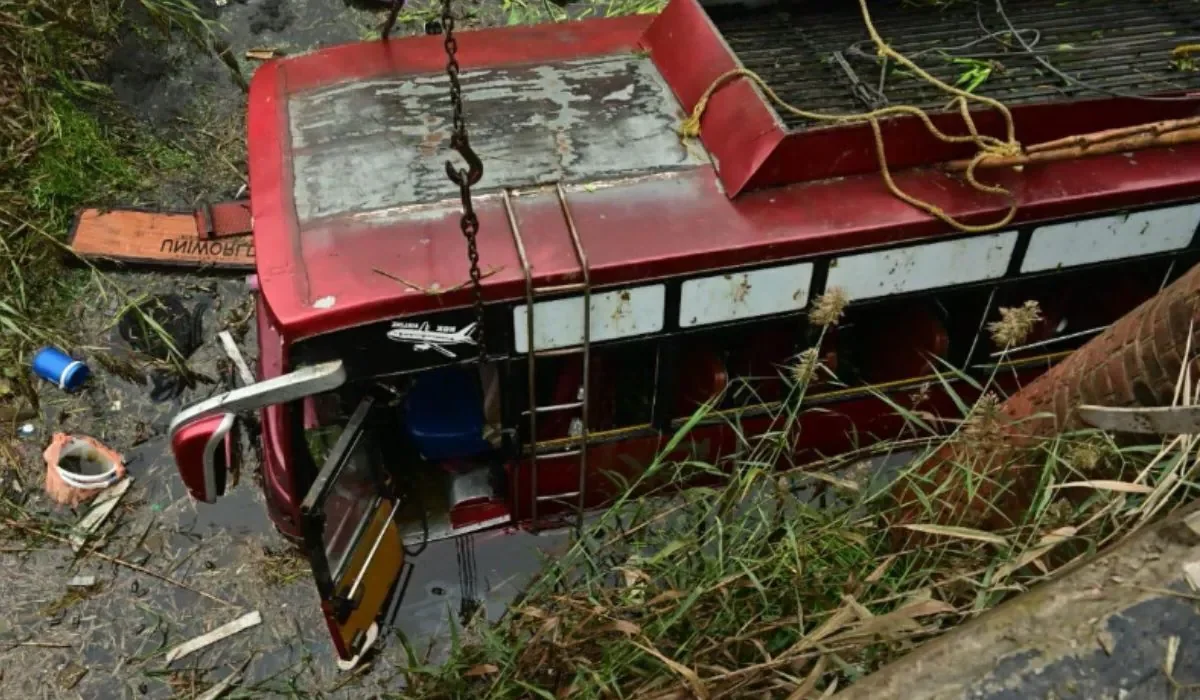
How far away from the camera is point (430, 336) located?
10.1ft

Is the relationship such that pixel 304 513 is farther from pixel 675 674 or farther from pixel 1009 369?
pixel 1009 369

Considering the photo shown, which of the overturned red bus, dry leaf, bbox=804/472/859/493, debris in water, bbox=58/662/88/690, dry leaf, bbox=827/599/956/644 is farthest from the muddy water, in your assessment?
dry leaf, bbox=827/599/956/644

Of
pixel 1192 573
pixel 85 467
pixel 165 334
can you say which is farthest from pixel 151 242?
pixel 1192 573

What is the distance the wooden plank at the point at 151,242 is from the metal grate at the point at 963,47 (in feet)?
10.4

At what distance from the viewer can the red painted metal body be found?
3.05 metres

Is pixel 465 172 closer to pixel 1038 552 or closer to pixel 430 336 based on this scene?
pixel 430 336

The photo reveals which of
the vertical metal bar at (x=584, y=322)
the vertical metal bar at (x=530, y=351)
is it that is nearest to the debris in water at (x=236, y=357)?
the vertical metal bar at (x=530, y=351)

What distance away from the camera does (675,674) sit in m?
2.24

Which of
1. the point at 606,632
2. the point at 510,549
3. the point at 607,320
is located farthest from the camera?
the point at 510,549

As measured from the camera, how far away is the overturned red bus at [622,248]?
314 cm

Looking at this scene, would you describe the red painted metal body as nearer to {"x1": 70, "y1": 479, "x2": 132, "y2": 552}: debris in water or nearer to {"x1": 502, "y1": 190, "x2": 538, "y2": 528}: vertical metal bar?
{"x1": 502, "y1": 190, "x2": 538, "y2": 528}: vertical metal bar

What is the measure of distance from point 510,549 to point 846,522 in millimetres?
1918

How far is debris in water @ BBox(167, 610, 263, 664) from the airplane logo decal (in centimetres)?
185

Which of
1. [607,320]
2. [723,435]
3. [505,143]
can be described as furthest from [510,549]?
[505,143]
